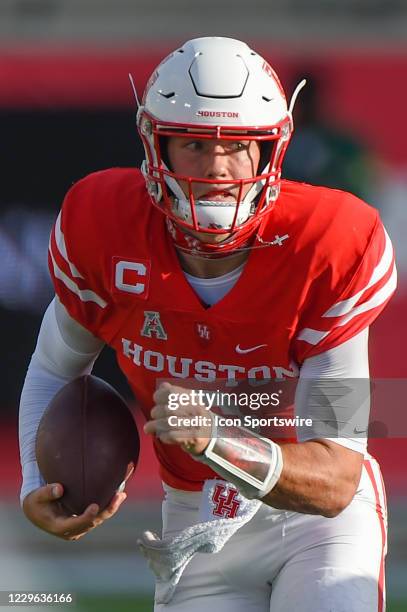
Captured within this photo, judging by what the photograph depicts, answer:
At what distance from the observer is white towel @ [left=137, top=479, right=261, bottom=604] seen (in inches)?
119

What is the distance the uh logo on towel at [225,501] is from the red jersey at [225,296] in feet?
0.21

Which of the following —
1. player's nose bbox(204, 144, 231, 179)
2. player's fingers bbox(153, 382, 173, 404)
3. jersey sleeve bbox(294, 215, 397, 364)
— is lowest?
jersey sleeve bbox(294, 215, 397, 364)

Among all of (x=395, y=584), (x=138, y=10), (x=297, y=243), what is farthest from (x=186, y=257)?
(x=138, y=10)

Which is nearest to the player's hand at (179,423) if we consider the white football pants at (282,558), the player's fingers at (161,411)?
the player's fingers at (161,411)

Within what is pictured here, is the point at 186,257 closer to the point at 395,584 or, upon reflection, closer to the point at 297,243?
the point at 297,243

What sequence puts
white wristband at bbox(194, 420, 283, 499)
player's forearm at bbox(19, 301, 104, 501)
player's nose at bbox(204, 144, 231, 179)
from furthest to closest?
player's forearm at bbox(19, 301, 104, 501) < player's nose at bbox(204, 144, 231, 179) < white wristband at bbox(194, 420, 283, 499)

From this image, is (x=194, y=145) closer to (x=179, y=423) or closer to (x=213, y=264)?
(x=213, y=264)

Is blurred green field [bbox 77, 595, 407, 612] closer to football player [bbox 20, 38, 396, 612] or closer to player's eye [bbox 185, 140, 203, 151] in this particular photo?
football player [bbox 20, 38, 396, 612]

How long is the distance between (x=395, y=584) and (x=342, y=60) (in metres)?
2.04

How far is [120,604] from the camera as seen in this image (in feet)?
15.4

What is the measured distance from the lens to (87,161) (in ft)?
17.5

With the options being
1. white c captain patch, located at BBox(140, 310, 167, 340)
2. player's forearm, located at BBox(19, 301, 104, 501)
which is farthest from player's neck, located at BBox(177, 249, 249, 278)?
player's forearm, located at BBox(19, 301, 104, 501)

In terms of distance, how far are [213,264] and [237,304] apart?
0.11m

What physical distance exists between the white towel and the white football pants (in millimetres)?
19
